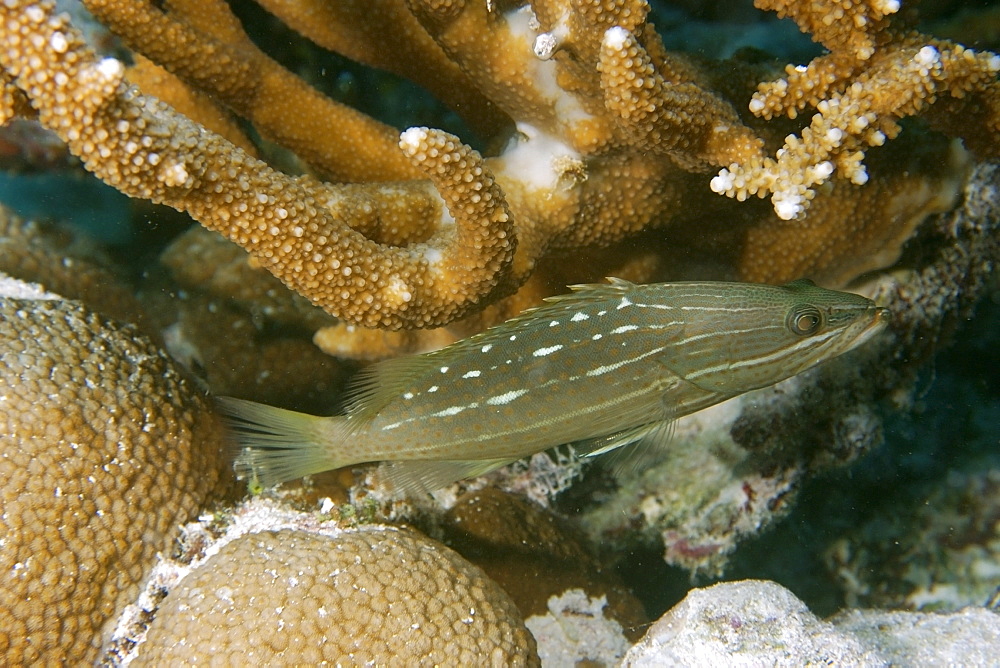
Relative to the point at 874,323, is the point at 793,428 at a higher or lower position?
lower

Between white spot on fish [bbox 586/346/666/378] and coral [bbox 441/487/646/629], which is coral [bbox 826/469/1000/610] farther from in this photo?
white spot on fish [bbox 586/346/666/378]

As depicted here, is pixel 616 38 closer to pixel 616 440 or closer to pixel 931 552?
pixel 616 440

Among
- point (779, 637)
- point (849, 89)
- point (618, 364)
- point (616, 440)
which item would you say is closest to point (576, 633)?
point (616, 440)

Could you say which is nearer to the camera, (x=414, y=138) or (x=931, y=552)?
(x=414, y=138)

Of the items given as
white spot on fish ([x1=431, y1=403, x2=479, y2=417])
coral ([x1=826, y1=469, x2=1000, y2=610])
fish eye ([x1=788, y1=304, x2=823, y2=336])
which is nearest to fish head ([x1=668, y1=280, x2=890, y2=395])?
fish eye ([x1=788, y1=304, x2=823, y2=336])

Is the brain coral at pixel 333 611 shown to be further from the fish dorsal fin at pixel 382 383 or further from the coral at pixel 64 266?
the coral at pixel 64 266


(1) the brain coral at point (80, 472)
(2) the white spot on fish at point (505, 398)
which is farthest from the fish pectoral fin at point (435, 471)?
(1) the brain coral at point (80, 472)
